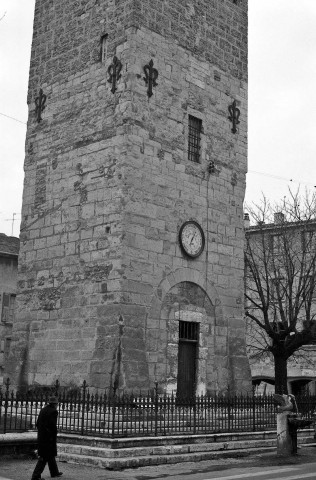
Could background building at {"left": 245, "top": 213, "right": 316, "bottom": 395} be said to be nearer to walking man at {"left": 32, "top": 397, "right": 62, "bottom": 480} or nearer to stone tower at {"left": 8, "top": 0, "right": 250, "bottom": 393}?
stone tower at {"left": 8, "top": 0, "right": 250, "bottom": 393}

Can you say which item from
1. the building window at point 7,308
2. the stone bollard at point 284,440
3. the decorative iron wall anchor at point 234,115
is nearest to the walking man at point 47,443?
the stone bollard at point 284,440

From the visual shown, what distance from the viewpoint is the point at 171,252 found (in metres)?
18.6

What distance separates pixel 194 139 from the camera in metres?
20.1

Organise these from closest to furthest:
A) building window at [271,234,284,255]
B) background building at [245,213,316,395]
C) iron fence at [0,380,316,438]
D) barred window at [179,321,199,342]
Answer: iron fence at [0,380,316,438], barred window at [179,321,199,342], background building at [245,213,316,395], building window at [271,234,284,255]

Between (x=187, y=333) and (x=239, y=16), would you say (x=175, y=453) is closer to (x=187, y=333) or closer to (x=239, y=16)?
(x=187, y=333)

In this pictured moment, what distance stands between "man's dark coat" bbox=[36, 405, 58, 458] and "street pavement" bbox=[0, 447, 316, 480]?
624 mm

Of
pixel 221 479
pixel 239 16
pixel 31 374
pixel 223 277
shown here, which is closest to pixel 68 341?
pixel 31 374

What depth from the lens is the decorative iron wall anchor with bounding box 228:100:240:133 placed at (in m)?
21.4

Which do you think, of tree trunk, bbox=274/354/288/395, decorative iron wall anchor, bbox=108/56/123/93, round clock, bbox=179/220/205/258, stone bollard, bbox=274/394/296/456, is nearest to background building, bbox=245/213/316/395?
tree trunk, bbox=274/354/288/395

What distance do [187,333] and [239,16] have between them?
1091 cm

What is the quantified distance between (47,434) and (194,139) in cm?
1142

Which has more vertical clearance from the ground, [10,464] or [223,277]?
[223,277]

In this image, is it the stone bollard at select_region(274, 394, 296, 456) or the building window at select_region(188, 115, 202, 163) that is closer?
the stone bollard at select_region(274, 394, 296, 456)

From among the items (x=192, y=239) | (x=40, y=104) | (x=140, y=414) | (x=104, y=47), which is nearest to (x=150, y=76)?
(x=104, y=47)
